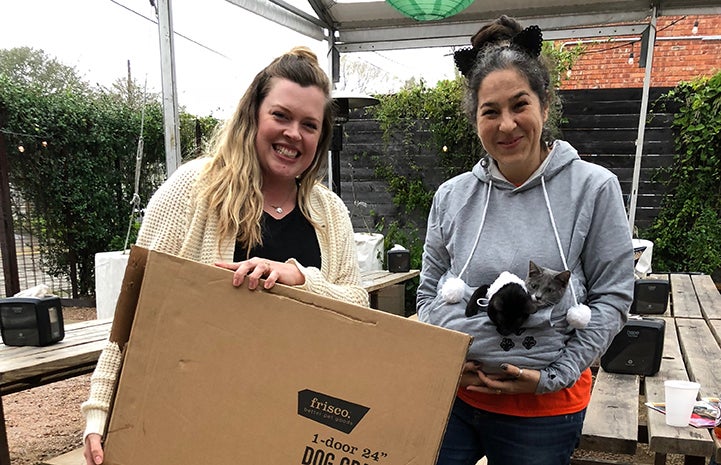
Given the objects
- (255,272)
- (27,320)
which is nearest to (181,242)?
(255,272)

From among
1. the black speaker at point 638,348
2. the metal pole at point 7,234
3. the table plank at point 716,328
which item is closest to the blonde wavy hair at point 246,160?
the black speaker at point 638,348

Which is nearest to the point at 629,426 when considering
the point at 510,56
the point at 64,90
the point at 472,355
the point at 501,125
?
the point at 472,355

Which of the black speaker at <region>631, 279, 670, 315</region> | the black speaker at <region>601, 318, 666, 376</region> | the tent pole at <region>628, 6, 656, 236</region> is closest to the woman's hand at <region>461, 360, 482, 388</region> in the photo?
the black speaker at <region>601, 318, 666, 376</region>

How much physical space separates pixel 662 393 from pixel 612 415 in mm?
313

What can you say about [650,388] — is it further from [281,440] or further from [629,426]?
[281,440]

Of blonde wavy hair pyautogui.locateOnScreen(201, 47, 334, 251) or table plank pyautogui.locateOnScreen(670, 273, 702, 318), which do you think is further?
table plank pyautogui.locateOnScreen(670, 273, 702, 318)

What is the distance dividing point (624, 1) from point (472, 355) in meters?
4.22

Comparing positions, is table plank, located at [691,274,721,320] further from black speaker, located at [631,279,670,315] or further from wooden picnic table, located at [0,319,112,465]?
wooden picnic table, located at [0,319,112,465]

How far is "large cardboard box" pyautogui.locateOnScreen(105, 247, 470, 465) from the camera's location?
2.57ft

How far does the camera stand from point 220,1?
3.56 m

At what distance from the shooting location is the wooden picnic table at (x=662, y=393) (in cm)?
150

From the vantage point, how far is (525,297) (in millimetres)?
1063

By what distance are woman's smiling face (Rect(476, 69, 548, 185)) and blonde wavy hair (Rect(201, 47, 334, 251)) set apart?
16.1 inches

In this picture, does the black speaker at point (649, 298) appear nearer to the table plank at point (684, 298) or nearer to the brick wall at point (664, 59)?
the table plank at point (684, 298)
